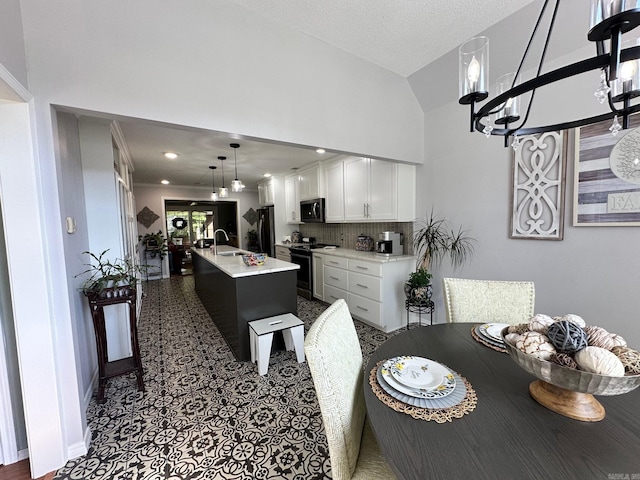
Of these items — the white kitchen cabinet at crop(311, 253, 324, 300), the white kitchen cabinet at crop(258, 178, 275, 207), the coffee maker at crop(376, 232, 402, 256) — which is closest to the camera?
the coffee maker at crop(376, 232, 402, 256)

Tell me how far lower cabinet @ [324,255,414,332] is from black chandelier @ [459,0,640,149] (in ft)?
7.28

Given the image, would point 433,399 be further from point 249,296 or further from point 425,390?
point 249,296

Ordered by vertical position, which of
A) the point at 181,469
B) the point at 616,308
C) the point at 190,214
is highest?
the point at 190,214

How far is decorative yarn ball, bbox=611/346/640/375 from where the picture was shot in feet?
2.55

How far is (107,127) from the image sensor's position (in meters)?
2.51

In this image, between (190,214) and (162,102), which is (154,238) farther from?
(162,102)

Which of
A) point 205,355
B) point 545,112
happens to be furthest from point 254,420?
point 545,112

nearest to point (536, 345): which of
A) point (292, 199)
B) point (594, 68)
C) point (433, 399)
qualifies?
point (433, 399)

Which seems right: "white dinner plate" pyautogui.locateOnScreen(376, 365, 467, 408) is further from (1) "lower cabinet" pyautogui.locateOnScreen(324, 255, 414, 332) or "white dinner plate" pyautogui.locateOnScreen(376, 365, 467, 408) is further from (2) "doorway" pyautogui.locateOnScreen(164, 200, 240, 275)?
(2) "doorway" pyautogui.locateOnScreen(164, 200, 240, 275)

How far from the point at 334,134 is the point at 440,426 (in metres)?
2.25

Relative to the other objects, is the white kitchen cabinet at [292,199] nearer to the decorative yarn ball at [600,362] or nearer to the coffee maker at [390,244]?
the coffee maker at [390,244]

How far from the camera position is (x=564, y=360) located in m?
0.82

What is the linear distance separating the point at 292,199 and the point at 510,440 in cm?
529

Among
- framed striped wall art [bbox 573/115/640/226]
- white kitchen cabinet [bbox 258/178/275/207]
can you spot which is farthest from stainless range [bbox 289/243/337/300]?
framed striped wall art [bbox 573/115/640/226]
